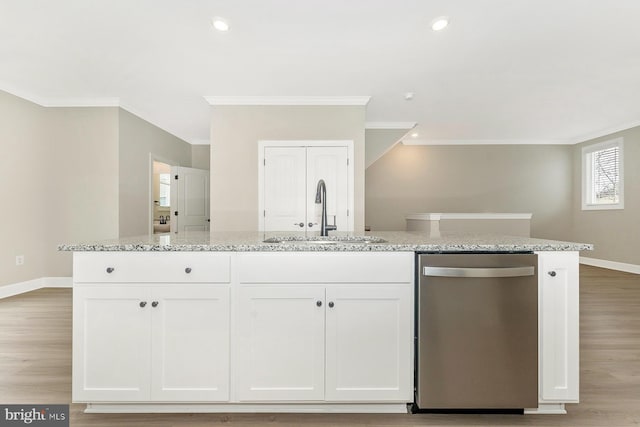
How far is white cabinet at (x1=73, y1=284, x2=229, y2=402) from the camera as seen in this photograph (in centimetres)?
149

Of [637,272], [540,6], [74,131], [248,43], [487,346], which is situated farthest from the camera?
[637,272]

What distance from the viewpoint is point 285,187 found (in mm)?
4070

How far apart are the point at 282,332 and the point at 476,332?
934 millimetres

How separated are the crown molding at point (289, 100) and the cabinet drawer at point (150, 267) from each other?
2.94 metres

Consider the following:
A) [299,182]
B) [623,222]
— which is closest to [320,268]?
[299,182]

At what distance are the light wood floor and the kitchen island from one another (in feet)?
0.49

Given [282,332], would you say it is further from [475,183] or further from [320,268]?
[475,183]

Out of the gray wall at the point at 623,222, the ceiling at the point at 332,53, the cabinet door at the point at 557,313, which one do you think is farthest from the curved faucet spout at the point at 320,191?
the gray wall at the point at 623,222

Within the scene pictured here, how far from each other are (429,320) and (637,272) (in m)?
6.11

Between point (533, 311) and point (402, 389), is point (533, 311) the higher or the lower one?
the higher one

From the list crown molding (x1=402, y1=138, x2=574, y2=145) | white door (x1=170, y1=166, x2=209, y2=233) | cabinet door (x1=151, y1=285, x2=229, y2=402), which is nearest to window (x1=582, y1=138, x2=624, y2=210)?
crown molding (x1=402, y1=138, x2=574, y2=145)

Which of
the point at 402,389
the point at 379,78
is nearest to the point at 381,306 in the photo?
the point at 402,389

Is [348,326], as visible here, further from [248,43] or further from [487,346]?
[248,43]

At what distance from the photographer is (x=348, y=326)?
151 centimetres
